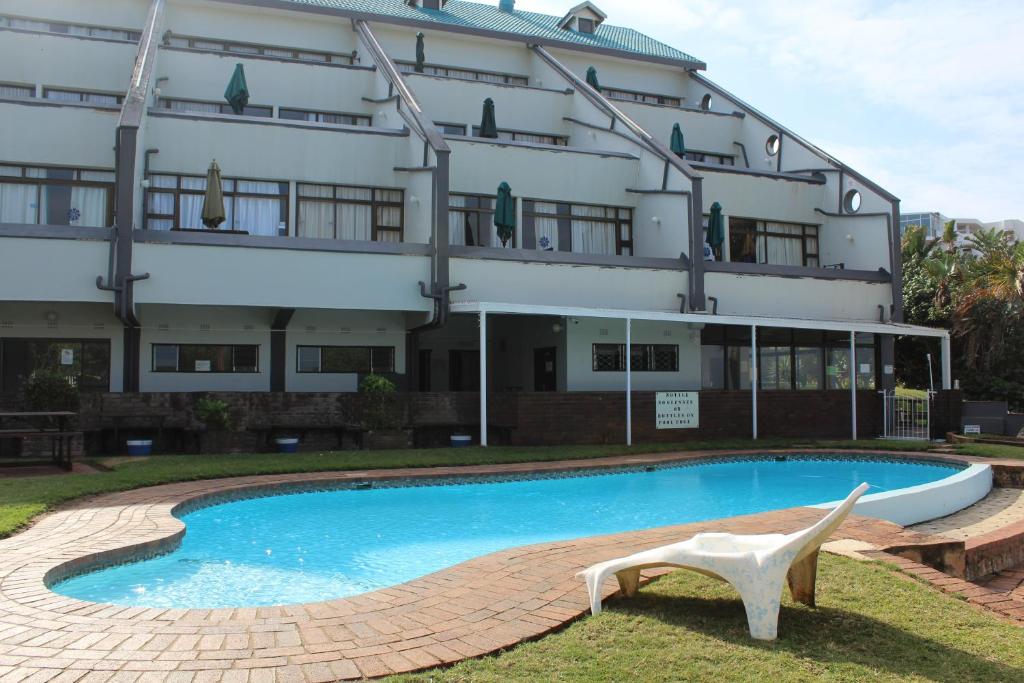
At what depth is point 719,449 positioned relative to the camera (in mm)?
17438

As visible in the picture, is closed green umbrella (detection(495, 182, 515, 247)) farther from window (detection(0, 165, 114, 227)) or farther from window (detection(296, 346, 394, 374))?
window (detection(0, 165, 114, 227))

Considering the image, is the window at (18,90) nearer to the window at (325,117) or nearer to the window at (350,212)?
the window at (325,117)

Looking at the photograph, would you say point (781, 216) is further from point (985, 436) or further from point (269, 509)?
point (269, 509)

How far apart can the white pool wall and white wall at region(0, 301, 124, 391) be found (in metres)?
14.6

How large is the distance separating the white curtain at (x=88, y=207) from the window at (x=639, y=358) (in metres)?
11.6

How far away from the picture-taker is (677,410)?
18.8m

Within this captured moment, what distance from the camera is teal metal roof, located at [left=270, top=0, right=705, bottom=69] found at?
1021 inches

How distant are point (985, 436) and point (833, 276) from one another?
538 centimetres

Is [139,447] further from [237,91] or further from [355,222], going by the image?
[237,91]

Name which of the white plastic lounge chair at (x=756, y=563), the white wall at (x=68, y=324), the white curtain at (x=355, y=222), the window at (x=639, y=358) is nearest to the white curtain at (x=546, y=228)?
the window at (x=639, y=358)

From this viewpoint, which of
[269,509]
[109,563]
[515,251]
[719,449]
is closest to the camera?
[109,563]

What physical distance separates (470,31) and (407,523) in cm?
1948

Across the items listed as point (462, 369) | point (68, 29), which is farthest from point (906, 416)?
point (68, 29)

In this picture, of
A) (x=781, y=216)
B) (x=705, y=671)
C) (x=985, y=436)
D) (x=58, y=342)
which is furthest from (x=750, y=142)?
(x=705, y=671)
